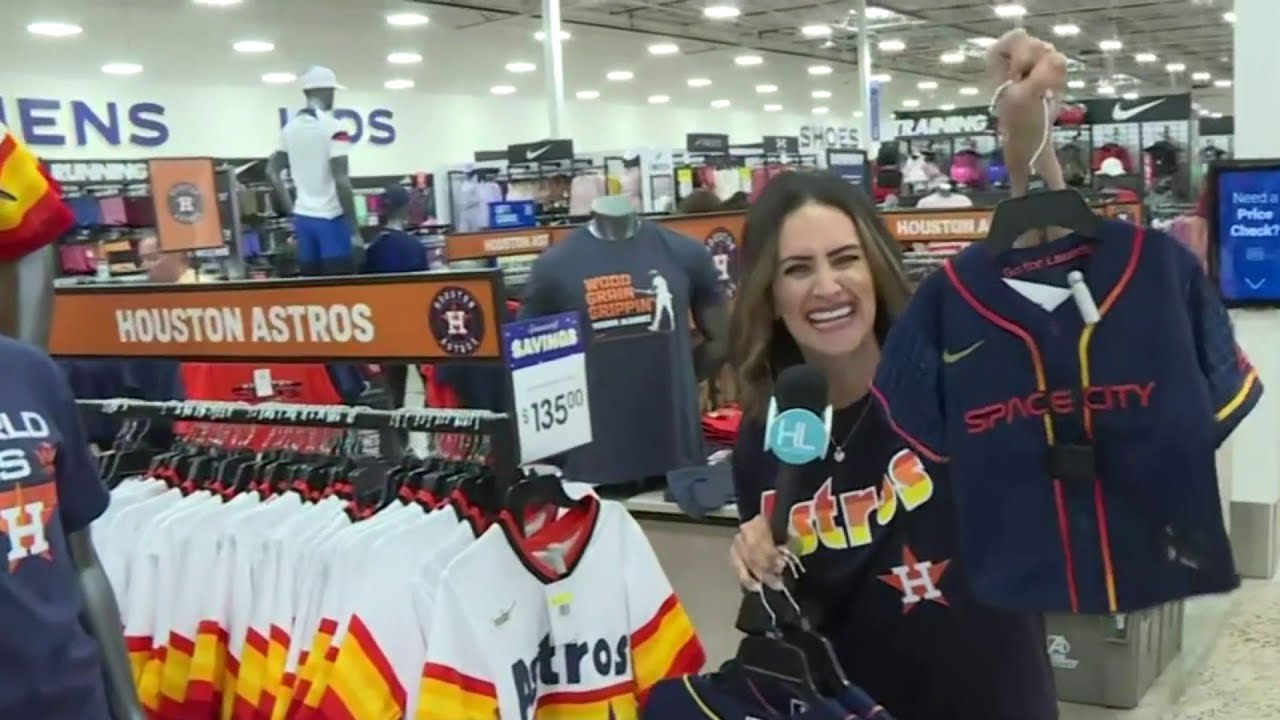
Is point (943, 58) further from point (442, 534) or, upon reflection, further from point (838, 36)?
point (442, 534)

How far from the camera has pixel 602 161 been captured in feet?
44.5

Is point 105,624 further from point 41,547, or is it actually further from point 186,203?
point 186,203

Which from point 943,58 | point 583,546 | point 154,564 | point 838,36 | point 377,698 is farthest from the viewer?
point 943,58

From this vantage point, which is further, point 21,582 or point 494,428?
point 494,428

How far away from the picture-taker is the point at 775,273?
1781 mm

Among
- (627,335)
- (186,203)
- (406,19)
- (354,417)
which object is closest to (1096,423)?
(354,417)

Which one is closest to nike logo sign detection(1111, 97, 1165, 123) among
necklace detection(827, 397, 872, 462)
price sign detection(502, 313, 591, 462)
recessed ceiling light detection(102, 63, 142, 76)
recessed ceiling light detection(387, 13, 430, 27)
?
price sign detection(502, 313, 591, 462)

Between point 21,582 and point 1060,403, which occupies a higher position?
point 1060,403

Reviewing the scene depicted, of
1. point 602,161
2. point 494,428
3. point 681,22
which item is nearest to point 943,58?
point 681,22

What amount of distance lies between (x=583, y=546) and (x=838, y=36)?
2371cm

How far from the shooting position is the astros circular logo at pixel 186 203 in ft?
24.8

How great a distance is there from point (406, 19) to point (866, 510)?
1716 cm

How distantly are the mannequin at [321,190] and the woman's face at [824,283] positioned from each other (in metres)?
5.02

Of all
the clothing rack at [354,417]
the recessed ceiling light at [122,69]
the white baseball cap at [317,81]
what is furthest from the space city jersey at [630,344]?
the recessed ceiling light at [122,69]
